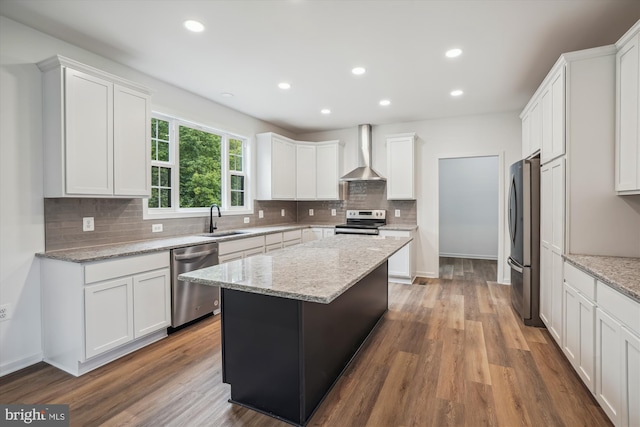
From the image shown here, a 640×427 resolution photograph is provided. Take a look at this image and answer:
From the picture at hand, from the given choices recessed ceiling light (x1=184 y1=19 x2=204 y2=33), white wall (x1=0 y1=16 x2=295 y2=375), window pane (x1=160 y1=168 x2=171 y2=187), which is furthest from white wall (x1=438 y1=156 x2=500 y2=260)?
white wall (x1=0 y1=16 x2=295 y2=375)

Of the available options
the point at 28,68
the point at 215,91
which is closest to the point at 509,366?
the point at 215,91

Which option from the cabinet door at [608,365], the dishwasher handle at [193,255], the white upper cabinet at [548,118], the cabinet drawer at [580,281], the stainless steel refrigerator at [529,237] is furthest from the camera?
the stainless steel refrigerator at [529,237]

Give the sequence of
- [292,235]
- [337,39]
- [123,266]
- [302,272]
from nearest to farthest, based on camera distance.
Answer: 1. [302,272]
2. [123,266]
3. [337,39]
4. [292,235]

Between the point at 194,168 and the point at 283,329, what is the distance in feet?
9.94

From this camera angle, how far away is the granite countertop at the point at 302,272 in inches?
60.4

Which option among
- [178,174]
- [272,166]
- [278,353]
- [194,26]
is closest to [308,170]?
[272,166]

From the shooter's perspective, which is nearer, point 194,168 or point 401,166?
point 194,168

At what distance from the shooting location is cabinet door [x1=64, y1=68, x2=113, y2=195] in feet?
8.12

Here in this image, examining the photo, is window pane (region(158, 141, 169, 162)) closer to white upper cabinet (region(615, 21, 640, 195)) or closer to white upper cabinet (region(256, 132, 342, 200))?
white upper cabinet (region(256, 132, 342, 200))

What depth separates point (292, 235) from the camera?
503 centimetres

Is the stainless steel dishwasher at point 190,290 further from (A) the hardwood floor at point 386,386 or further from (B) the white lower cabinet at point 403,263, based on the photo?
(B) the white lower cabinet at point 403,263

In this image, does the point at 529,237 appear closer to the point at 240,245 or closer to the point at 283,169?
the point at 240,245

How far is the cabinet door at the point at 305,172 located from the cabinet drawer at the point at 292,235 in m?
0.84

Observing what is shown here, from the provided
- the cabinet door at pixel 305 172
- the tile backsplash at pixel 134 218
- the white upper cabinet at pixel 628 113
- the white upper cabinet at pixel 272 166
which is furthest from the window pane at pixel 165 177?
the white upper cabinet at pixel 628 113
